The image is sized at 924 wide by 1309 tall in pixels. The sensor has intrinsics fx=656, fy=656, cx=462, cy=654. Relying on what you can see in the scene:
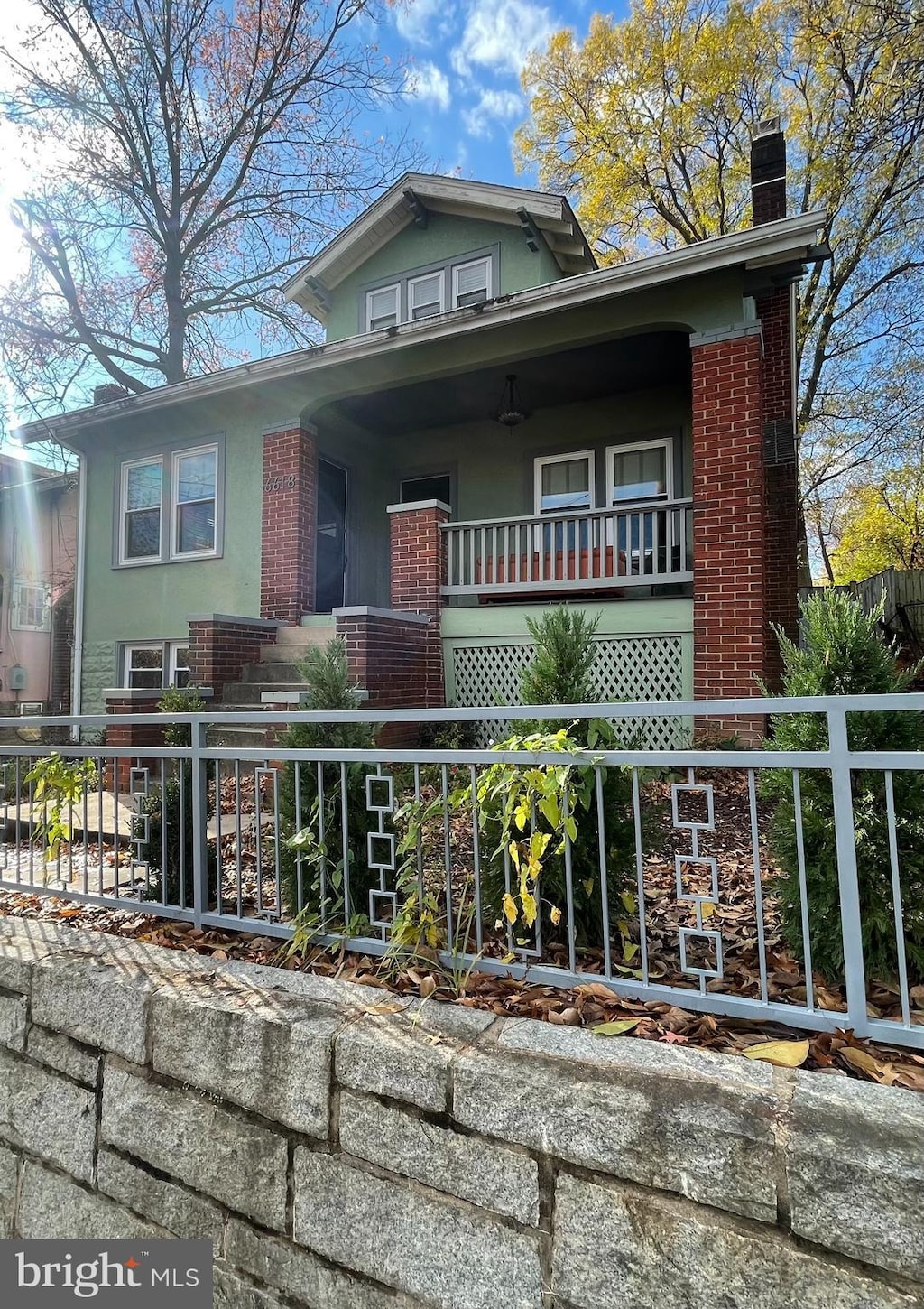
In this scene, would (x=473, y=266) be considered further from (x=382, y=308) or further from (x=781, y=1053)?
(x=781, y=1053)

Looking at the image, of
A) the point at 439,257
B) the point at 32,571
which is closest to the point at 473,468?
the point at 439,257

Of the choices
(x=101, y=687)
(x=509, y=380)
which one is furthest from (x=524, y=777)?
(x=101, y=687)

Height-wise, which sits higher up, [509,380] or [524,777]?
[509,380]

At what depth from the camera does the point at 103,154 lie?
12.7 metres

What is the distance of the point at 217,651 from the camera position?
675cm

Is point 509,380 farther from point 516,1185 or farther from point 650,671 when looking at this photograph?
point 516,1185

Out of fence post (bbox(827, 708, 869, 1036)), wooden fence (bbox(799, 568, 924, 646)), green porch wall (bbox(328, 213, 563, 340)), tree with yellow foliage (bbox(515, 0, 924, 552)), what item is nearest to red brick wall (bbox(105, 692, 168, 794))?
green porch wall (bbox(328, 213, 563, 340))

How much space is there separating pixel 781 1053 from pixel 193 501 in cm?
892

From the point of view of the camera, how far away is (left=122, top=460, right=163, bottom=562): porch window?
9.10 m

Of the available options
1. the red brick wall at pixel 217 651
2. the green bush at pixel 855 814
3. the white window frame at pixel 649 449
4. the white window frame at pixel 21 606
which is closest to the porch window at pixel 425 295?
the white window frame at pixel 649 449

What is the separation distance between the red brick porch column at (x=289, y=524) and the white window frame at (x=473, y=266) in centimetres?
300

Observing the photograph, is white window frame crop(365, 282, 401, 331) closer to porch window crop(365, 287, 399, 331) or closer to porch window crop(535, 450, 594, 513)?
porch window crop(365, 287, 399, 331)

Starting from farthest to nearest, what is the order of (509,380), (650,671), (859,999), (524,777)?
1. (509,380)
2. (650,671)
3. (524,777)
4. (859,999)

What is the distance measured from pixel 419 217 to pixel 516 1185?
10.5m
